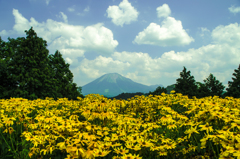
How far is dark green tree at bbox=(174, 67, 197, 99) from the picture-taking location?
31669mm

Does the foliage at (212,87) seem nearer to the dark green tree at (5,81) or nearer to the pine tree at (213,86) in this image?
→ the pine tree at (213,86)

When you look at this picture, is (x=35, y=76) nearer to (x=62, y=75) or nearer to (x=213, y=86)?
(x=62, y=75)

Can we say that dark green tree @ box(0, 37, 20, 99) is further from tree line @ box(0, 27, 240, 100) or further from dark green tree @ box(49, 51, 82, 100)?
dark green tree @ box(49, 51, 82, 100)

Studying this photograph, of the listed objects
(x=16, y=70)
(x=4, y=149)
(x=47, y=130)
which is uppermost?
(x=16, y=70)

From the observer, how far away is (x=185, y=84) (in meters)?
32.8

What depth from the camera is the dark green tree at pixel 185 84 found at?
1247 inches

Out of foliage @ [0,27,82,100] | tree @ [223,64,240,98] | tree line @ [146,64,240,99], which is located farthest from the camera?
tree line @ [146,64,240,99]

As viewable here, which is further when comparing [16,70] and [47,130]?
[16,70]

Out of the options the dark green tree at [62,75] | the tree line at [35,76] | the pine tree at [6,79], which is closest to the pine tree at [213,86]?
the tree line at [35,76]

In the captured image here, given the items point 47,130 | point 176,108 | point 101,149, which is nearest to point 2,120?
point 47,130

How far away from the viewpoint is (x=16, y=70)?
854 inches

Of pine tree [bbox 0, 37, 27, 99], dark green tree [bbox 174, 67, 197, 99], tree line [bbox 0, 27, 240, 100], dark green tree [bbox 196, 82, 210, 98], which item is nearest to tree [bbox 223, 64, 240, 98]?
tree line [bbox 0, 27, 240, 100]

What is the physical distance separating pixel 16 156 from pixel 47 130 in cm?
136

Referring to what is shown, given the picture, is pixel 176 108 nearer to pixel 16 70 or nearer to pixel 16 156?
pixel 16 156
